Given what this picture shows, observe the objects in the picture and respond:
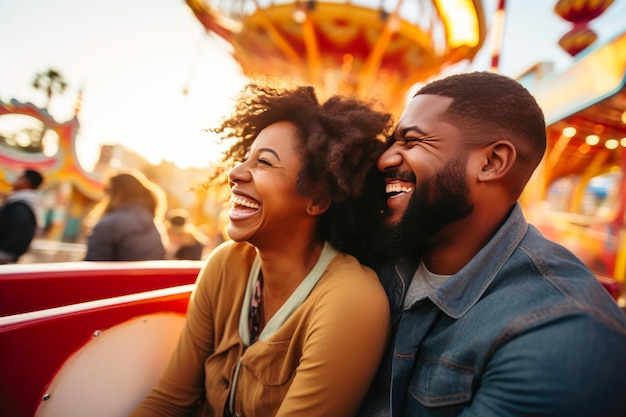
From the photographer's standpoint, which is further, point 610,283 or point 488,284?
point 610,283

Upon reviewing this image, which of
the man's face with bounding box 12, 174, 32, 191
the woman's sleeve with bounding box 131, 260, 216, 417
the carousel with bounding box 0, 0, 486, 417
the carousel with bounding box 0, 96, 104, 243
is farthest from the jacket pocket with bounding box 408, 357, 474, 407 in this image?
the carousel with bounding box 0, 96, 104, 243

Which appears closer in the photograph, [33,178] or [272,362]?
[272,362]

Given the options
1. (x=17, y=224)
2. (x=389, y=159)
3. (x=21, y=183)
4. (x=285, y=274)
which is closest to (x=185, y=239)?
(x=17, y=224)

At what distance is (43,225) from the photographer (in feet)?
52.5

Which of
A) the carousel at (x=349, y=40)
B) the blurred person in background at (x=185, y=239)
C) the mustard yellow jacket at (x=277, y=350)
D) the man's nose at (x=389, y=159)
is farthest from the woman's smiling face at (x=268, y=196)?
the carousel at (x=349, y=40)

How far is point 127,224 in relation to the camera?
11.0ft

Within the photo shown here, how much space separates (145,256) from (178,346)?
84.1 inches

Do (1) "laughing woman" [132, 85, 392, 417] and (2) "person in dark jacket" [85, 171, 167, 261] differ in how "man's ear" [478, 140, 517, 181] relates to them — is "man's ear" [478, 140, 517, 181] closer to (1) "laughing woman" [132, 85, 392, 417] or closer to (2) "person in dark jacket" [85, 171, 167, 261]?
(1) "laughing woman" [132, 85, 392, 417]

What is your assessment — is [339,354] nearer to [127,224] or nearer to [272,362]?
[272,362]

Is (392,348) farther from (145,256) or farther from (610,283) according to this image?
(145,256)

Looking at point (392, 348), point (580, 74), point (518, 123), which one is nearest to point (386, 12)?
point (580, 74)

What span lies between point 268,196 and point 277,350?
1.90 feet

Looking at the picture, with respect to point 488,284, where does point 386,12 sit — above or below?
above

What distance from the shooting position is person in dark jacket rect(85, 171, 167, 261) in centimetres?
329
